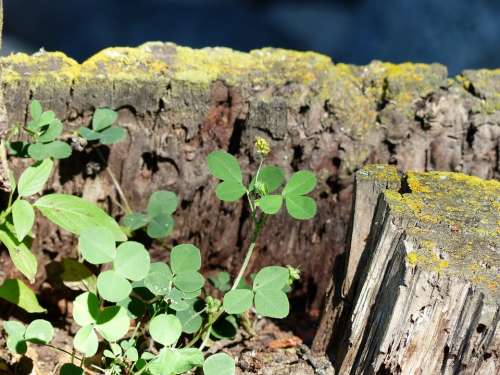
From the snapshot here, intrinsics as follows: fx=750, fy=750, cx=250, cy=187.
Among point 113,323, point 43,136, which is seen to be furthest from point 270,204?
point 43,136

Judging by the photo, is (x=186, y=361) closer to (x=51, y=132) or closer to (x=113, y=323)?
(x=113, y=323)

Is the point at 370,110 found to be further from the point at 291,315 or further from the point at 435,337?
the point at 435,337

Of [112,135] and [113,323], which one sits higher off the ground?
[112,135]

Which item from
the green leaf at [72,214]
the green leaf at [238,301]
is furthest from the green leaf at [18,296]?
the green leaf at [238,301]

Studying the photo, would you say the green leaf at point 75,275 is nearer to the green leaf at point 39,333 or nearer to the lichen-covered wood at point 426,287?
the green leaf at point 39,333

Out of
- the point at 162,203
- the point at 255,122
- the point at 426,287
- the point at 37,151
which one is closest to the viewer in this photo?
the point at 426,287

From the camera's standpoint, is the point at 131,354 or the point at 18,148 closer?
the point at 131,354

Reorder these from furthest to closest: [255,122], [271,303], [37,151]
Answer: [255,122] < [37,151] < [271,303]
